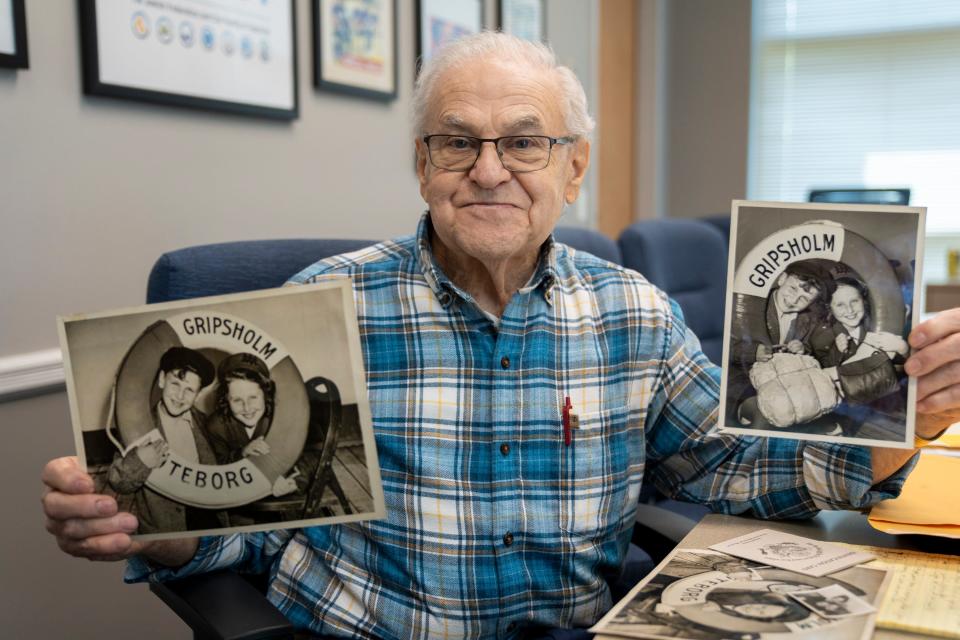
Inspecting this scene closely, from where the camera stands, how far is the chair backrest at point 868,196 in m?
2.67

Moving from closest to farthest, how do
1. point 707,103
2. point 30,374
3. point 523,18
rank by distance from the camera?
point 30,374
point 523,18
point 707,103

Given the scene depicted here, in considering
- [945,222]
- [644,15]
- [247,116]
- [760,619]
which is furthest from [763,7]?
[760,619]

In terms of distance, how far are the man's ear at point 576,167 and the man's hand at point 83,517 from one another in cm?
74

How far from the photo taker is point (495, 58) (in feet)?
→ 3.87

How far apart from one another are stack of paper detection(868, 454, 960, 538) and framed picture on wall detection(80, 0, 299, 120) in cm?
141

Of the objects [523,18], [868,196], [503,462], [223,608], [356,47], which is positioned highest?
[523,18]

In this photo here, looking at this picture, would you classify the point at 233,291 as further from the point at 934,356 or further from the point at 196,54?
the point at 934,356

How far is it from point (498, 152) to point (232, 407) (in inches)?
20.2

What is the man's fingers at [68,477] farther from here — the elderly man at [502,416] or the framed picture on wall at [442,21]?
the framed picture on wall at [442,21]

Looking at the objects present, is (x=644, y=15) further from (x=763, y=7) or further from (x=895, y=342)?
(x=895, y=342)

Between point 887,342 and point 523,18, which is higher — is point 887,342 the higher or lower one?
the lower one

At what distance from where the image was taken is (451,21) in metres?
2.64

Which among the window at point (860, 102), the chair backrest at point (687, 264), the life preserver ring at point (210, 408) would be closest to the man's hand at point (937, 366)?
the life preserver ring at point (210, 408)

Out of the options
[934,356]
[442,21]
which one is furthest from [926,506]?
[442,21]
